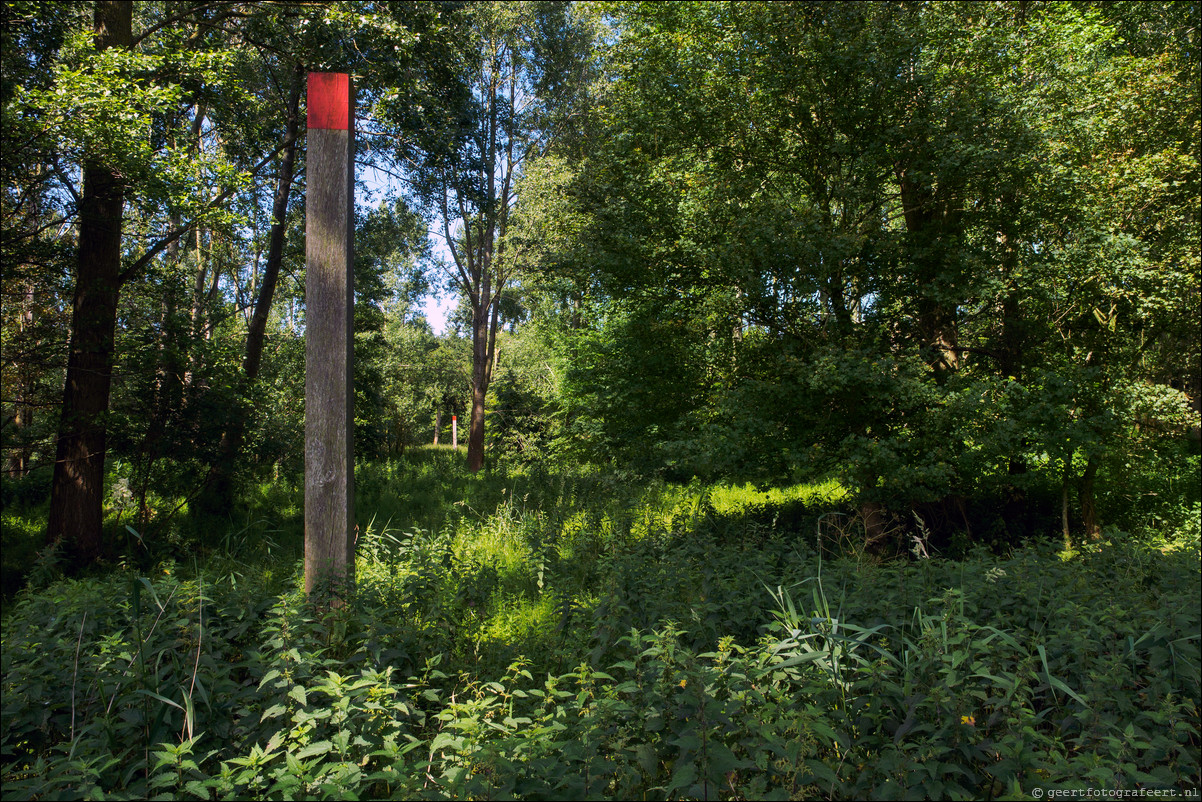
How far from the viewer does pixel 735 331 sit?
9.33 m

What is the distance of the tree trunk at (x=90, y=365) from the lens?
812 cm

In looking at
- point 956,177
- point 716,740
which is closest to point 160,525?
point 716,740

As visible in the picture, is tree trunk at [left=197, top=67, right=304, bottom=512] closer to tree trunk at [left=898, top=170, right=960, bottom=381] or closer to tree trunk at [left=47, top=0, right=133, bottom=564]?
tree trunk at [left=47, top=0, right=133, bottom=564]

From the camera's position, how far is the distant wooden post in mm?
3436

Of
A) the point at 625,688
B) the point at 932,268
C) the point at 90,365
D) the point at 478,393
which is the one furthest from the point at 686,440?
the point at 478,393

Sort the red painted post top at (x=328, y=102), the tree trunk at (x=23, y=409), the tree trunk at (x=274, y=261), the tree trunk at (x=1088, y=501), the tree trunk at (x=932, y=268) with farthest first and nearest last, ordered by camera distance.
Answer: the tree trunk at (x=274, y=261), the tree trunk at (x=1088, y=501), the tree trunk at (x=23, y=409), the tree trunk at (x=932, y=268), the red painted post top at (x=328, y=102)

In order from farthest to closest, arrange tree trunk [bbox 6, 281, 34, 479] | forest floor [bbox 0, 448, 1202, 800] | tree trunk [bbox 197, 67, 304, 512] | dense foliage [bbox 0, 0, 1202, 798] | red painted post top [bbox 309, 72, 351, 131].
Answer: tree trunk [bbox 197, 67, 304, 512]
tree trunk [bbox 6, 281, 34, 479]
red painted post top [bbox 309, 72, 351, 131]
dense foliage [bbox 0, 0, 1202, 798]
forest floor [bbox 0, 448, 1202, 800]

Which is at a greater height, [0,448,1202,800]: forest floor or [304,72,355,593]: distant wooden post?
[304,72,355,593]: distant wooden post

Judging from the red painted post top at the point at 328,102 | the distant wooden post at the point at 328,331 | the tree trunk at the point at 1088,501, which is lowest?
the tree trunk at the point at 1088,501

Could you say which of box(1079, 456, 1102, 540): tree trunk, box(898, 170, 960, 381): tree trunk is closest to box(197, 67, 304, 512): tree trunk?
box(898, 170, 960, 381): tree trunk

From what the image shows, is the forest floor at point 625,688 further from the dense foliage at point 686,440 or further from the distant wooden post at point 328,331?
the distant wooden post at point 328,331

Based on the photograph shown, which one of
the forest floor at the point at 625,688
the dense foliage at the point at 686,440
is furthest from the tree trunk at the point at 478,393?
the forest floor at the point at 625,688

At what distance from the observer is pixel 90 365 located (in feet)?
27.2

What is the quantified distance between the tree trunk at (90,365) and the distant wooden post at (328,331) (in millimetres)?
6477
